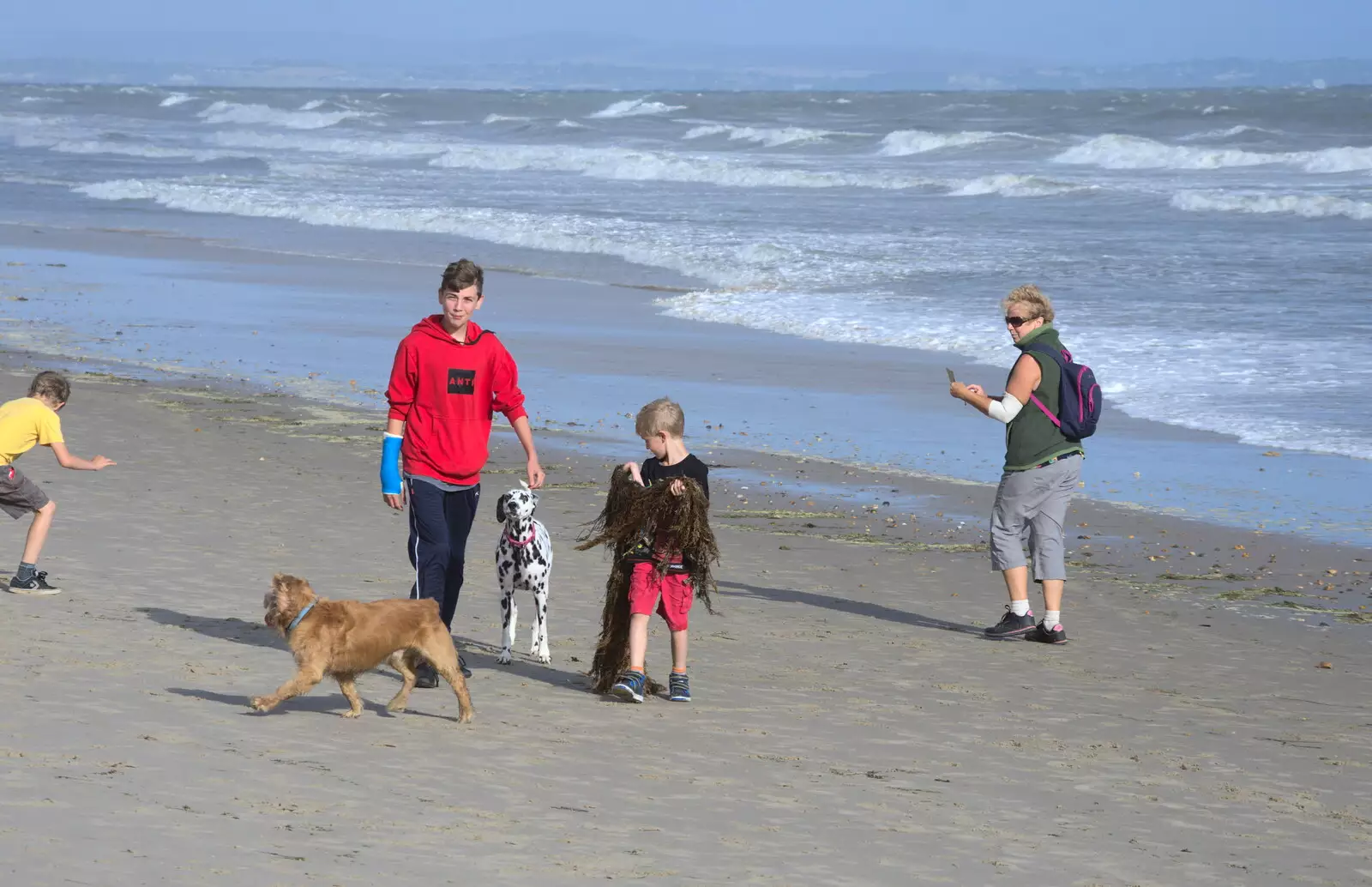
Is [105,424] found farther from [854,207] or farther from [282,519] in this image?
[854,207]

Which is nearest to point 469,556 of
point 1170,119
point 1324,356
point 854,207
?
point 1324,356

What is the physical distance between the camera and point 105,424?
12.6 meters

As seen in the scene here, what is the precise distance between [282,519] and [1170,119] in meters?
59.2

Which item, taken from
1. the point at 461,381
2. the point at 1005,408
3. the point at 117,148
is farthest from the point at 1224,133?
the point at 461,381

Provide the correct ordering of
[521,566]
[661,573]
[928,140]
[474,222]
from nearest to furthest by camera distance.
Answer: [661,573] < [521,566] < [474,222] < [928,140]

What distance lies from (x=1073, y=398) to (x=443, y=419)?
321cm

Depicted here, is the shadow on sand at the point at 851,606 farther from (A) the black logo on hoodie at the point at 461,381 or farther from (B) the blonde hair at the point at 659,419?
(A) the black logo on hoodie at the point at 461,381

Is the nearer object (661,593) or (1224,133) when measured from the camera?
(661,593)

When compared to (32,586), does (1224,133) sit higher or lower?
higher

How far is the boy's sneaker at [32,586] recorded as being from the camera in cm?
755

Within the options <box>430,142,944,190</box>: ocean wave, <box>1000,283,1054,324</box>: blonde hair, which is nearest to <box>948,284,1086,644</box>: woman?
<box>1000,283,1054,324</box>: blonde hair

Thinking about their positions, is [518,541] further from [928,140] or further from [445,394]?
[928,140]

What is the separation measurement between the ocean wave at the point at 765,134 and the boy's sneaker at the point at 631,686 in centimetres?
5599

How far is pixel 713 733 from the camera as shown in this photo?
20.5 feet
